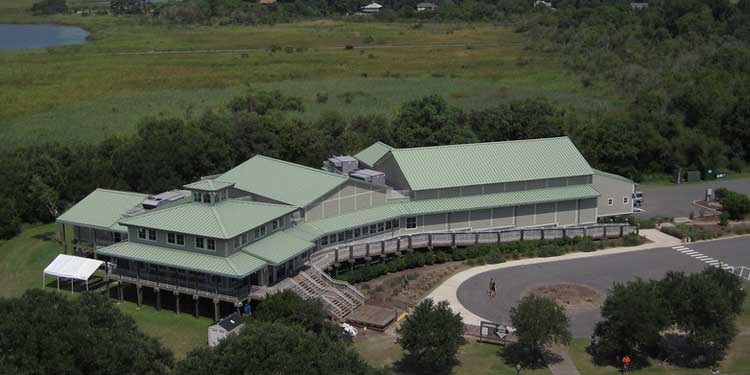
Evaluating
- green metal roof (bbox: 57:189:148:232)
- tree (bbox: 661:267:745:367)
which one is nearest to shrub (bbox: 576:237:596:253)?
tree (bbox: 661:267:745:367)

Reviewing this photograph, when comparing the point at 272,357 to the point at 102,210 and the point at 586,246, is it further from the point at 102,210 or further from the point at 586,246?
the point at 586,246

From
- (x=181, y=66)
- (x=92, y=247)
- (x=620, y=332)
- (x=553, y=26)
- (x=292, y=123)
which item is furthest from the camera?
(x=553, y=26)

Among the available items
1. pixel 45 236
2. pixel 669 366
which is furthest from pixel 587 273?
pixel 45 236

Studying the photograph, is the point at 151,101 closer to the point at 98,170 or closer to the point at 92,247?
the point at 98,170

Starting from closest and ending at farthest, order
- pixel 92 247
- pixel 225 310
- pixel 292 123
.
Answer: pixel 225 310, pixel 92 247, pixel 292 123

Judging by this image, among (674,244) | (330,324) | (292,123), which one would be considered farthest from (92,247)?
(674,244)

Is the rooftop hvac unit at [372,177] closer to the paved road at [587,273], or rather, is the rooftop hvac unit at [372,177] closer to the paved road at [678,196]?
the paved road at [587,273]

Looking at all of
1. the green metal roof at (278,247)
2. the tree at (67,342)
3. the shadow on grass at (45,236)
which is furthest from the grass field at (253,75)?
the tree at (67,342)
